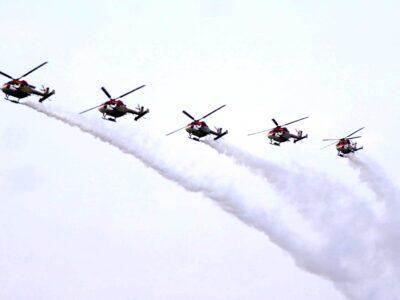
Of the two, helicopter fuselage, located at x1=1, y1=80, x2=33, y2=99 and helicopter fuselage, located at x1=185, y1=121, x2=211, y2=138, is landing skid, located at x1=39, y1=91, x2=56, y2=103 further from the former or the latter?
helicopter fuselage, located at x1=185, y1=121, x2=211, y2=138

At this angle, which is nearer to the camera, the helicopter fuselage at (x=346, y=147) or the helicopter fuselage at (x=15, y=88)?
the helicopter fuselage at (x=15, y=88)

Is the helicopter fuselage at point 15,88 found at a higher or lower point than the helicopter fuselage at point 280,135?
higher

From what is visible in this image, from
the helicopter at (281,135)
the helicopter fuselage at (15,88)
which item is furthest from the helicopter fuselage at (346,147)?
the helicopter fuselage at (15,88)

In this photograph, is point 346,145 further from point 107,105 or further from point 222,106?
point 107,105

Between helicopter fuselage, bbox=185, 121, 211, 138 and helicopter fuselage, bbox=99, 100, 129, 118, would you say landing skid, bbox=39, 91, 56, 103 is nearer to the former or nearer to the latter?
helicopter fuselage, bbox=99, 100, 129, 118

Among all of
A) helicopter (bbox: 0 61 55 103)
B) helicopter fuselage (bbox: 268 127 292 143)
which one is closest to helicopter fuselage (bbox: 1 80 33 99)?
helicopter (bbox: 0 61 55 103)

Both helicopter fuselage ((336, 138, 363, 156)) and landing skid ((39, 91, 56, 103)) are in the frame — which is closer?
landing skid ((39, 91, 56, 103))

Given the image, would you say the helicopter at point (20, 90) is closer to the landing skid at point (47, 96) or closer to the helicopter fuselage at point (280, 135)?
the landing skid at point (47, 96)

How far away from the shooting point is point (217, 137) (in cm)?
10062

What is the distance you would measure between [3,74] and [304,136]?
35885mm

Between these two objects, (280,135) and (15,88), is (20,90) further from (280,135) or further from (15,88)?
(280,135)

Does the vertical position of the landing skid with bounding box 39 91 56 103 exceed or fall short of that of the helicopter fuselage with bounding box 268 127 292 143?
it exceeds it

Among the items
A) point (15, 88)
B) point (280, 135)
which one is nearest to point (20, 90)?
point (15, 88)

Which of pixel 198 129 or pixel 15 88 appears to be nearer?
pixel 15 88
